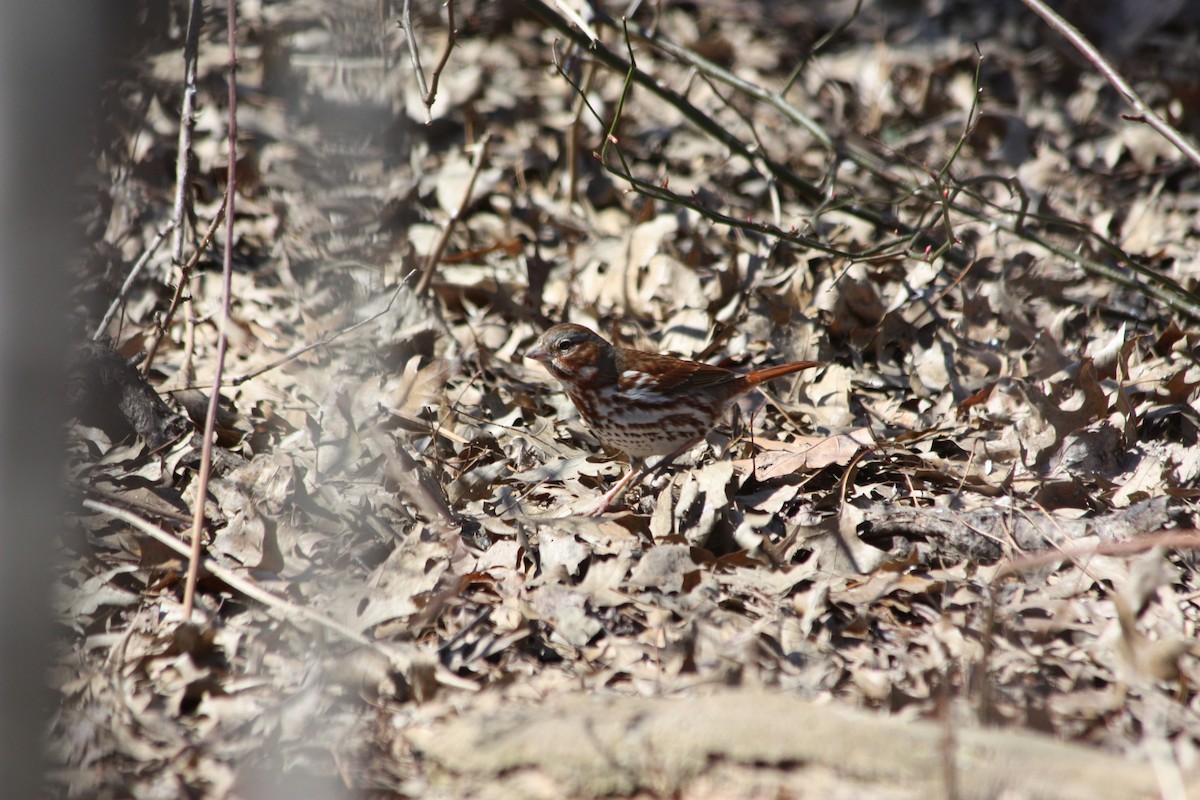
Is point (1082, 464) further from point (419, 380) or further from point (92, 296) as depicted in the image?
point (92, 296)

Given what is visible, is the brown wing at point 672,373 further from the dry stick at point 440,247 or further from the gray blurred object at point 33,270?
the gray blurred object at point 33,270

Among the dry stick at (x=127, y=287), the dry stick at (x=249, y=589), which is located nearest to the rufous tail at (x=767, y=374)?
the dry stick at (x=249, y=589)

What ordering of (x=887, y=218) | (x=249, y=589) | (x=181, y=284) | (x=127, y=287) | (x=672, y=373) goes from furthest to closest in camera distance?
(x=887, y=218), (x=672, y=373), (x=127, y=287), (x=181, y=284), (x=249, y=589)

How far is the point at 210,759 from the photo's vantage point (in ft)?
9.79

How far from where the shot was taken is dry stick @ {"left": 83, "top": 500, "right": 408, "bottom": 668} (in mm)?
3234

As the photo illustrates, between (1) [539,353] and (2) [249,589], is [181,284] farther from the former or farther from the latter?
(1) [539,353]

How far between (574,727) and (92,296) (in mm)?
3758

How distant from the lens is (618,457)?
516cm

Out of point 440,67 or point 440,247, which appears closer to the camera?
point 440,67

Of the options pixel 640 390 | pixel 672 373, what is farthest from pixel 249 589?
pixel 672 373

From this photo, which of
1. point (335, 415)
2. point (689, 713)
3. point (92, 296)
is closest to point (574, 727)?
point (689, 713)

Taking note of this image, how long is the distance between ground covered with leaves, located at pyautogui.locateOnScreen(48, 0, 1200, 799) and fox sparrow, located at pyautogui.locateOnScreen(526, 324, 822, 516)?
0.20 metres

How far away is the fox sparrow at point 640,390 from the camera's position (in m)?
4.77

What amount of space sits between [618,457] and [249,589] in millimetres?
2151
